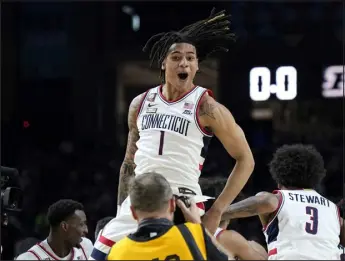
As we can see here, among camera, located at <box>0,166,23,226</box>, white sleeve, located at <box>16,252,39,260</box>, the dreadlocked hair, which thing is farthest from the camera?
white sleeve, located at <box>16,252,39,260</box>

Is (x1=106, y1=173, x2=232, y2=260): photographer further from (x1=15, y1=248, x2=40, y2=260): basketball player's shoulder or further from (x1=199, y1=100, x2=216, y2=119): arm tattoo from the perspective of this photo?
(x1=15, y1=248, x2=40, y2=260): basketball player's shoulder

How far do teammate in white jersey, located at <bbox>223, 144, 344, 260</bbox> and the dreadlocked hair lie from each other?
824 mm

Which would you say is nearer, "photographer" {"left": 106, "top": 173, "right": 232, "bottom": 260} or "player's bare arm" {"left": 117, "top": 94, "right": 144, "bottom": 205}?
"photographer" {"left": 106, "top": 173, "right": 232, "bottom": 260}

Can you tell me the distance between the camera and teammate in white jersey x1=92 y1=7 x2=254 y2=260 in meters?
3.84

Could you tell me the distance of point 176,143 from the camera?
3.87 metres

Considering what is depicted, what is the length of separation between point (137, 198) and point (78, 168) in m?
6.23

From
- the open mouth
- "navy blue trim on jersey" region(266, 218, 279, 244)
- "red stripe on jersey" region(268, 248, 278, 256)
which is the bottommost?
"red stripe on jersey" region(268, 248, 278, 256)

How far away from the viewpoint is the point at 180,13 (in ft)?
28.9

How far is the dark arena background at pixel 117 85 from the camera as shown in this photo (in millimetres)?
8867

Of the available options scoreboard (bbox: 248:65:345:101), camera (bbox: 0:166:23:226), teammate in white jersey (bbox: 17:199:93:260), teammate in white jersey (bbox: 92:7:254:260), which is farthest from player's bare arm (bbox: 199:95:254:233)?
scoreboard (bbox: 248:65:345:101)

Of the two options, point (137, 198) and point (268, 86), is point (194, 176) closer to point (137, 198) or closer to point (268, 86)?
point (137, 198)

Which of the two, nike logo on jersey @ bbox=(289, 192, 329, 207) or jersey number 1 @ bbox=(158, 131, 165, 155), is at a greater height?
jersey number 1 @ bbox=(158, 131, 165, 155)

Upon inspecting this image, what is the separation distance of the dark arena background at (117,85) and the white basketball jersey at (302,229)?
418cm

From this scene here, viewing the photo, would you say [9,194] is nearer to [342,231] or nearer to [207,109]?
[207,109]
